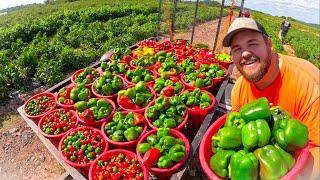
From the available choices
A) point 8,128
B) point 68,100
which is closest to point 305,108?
point 68,100

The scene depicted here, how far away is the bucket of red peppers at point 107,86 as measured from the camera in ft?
19.6

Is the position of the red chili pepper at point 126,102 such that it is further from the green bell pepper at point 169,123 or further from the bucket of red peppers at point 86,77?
the bucket of red peppers at point 86,77

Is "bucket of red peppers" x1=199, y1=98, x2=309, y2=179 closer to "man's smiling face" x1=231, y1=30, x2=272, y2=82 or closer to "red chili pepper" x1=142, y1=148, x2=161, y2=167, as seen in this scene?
"man's smiling face" x1=231, y1=30, x2=272, y2=82

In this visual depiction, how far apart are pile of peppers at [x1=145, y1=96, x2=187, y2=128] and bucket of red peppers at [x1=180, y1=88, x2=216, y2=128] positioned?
19cm

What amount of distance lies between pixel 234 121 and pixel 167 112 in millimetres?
2038

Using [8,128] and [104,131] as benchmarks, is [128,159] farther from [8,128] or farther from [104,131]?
[8,128]

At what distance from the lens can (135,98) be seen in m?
5.68

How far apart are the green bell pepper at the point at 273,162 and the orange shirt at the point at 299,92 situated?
0.93 ft

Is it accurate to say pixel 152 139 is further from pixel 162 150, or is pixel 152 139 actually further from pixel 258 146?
pixel 258 146

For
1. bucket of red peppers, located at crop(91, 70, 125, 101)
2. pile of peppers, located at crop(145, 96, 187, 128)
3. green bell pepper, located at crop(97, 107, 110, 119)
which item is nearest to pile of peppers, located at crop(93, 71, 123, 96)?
bucket of red peppers, located at crop(91, 70, 125, 101)

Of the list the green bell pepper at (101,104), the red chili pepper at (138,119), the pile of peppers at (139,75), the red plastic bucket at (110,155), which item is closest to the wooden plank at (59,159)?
the red plastic bucket at (110,155)

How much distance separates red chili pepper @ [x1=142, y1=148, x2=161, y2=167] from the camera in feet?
13.9

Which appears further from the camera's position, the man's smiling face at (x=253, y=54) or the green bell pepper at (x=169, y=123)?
the green bell pepper at (x=169, y=123)

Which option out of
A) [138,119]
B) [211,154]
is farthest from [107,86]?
[211,154]
